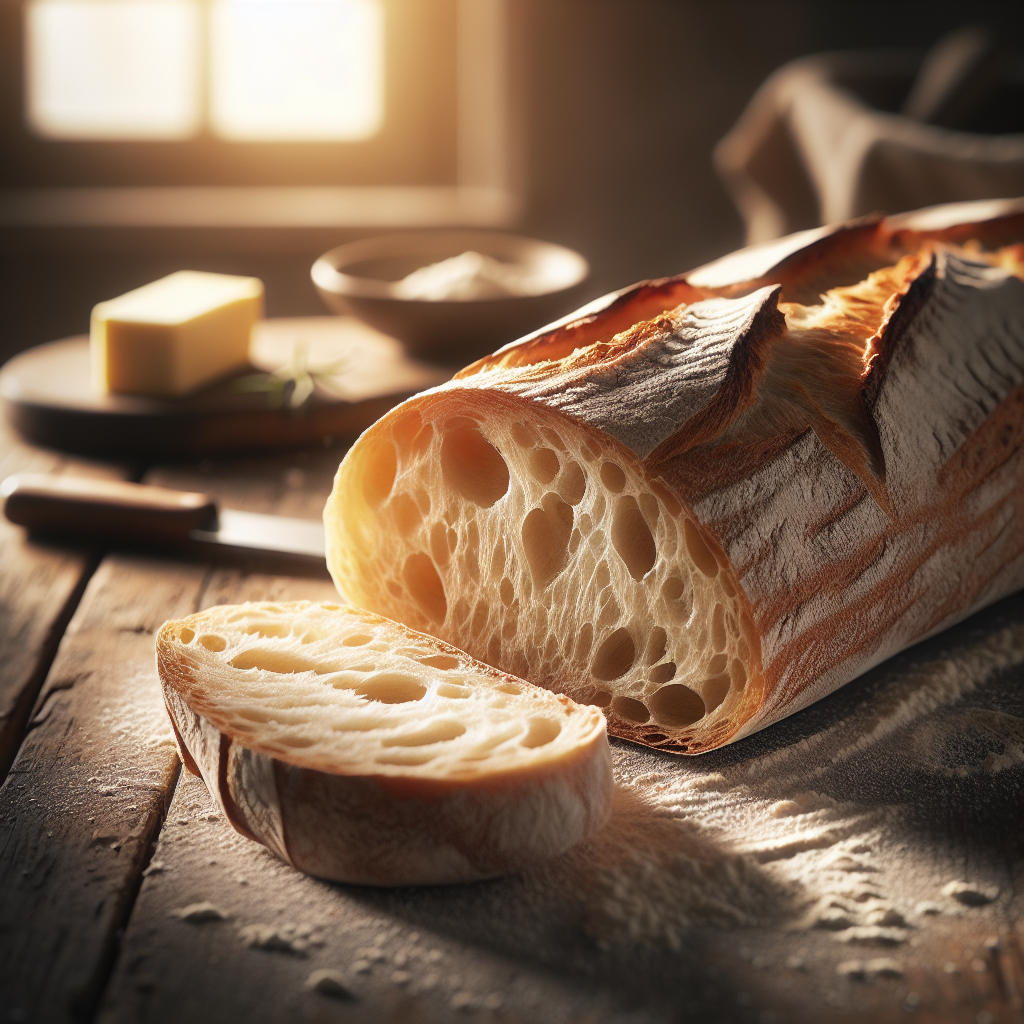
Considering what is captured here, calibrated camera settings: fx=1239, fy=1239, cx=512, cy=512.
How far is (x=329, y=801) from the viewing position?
134 cm

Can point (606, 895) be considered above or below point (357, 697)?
below

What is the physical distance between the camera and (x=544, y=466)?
1.70 metres

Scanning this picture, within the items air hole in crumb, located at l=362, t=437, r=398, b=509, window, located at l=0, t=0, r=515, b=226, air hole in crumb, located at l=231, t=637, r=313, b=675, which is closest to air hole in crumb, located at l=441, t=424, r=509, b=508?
air hole in crumb, located at l=362, t=437, r=398, b=509

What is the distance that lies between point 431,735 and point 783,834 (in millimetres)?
435

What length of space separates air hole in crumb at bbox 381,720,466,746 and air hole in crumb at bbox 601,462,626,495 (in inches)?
14.3

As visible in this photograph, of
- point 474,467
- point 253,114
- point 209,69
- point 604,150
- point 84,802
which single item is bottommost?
point 84,802

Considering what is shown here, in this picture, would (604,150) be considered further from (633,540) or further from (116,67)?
(633,540)

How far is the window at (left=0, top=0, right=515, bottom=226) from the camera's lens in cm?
563

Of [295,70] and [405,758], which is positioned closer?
[405,758]

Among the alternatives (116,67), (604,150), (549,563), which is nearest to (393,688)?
(549,563)

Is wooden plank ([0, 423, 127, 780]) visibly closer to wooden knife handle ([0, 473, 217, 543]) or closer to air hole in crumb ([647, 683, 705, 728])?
wooden knife handle ([0, 473, 217, 543])

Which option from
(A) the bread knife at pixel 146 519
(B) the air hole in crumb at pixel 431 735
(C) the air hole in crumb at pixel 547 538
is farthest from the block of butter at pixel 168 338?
A: (B) the air hole in crumb at pixel 431 735

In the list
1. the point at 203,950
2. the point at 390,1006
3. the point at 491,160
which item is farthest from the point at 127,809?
the point at 491,160

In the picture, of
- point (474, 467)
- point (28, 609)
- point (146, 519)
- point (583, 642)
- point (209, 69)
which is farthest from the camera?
point (209, 69)
